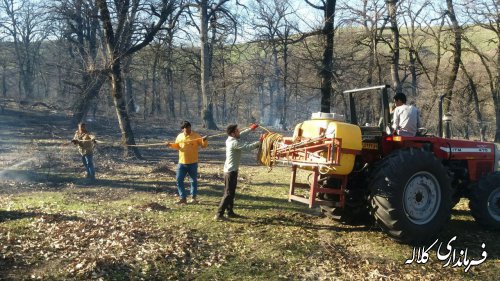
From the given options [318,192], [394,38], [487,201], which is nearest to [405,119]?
[318,192]

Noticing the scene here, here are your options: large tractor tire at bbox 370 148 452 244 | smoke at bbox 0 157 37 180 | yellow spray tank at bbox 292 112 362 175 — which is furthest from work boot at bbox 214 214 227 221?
smoke at bbox 0 157 37 180

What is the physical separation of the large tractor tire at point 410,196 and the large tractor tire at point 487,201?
45.5 inches

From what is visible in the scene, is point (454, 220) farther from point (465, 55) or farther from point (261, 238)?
point (465, 55)

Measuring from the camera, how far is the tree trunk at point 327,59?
16.3 metres

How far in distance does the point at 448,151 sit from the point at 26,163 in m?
12.6

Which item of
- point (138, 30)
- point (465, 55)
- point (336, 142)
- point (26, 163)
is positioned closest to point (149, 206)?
point (336, 142)

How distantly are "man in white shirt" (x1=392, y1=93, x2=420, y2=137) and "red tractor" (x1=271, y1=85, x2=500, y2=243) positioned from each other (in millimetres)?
190

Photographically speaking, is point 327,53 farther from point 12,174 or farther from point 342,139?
point 12,174

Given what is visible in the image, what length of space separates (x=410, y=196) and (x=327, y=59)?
10.7 m

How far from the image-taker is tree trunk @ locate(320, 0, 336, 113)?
16297mm

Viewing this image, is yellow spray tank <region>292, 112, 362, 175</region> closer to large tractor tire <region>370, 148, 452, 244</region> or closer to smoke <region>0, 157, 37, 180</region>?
large tractor tire <region>370, 148, 452, 244</region>

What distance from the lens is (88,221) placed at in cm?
743

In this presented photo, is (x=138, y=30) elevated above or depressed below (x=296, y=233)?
above

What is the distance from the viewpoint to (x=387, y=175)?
625cm
